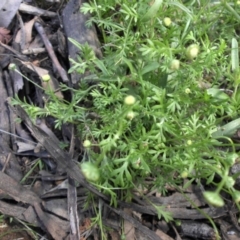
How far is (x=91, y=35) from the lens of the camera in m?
2.29

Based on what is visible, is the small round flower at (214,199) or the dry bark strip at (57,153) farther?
the dry bark strip at (57,153)

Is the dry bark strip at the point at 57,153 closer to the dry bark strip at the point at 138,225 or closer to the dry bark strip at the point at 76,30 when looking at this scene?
the dry bark strip at the point at 138,225

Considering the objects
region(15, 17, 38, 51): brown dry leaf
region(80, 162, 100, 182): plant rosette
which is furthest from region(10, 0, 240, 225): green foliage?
region(15, 17, 38, 51): brown dry leaf

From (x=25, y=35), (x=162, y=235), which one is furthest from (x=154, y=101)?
(x=25, y=35)

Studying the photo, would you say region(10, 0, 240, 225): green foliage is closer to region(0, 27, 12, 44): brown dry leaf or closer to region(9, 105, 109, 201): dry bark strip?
region(9, 105, 109, 201): dry bark strip

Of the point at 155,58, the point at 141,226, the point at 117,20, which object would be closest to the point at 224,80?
the point at 155,58

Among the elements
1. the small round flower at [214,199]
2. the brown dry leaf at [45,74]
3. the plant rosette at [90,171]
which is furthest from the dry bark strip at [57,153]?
the small round flower at [214,199]

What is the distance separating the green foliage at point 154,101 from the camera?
6.17 ft

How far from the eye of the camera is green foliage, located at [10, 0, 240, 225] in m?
1.88

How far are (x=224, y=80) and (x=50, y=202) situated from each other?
3.38ft

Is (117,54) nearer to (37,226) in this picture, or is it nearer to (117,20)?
(117,20)

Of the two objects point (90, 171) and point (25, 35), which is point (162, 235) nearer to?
point (90, 171)

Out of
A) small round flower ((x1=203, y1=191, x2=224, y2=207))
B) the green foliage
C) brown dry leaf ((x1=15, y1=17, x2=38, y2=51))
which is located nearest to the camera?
small round flower ((x1=203, y1=191, x2=224, y2=207))

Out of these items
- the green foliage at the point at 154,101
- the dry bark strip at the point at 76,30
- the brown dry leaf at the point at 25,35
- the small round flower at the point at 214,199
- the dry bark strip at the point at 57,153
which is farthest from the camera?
the brown dry leaf at the point at 25,35
